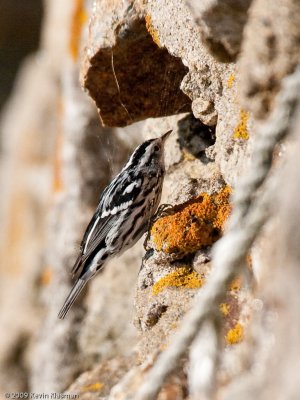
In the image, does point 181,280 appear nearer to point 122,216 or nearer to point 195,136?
point 195,136

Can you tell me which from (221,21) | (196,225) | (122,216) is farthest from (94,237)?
(221,21)

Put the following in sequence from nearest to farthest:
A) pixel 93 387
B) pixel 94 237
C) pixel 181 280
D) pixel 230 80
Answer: pixel 230 80
pixel 181 280
pixel 93 387
pixel 94 237

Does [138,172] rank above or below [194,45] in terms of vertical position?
below

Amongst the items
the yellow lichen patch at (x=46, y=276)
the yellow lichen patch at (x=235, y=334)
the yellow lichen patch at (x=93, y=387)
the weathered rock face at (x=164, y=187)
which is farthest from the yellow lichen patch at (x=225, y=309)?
the yellow lichen patch at (x=46, y=276)

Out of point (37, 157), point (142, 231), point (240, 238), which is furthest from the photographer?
point (37, 157)

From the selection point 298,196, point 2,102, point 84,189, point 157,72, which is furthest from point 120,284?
point 2,102

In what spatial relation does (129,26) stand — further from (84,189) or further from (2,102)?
(2,102)

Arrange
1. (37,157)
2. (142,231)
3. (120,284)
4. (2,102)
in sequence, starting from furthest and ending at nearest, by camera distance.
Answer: (2,102), (37,157), (120,284), (142,231)

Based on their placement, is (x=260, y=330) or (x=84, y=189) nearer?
(x=260, y=330)
